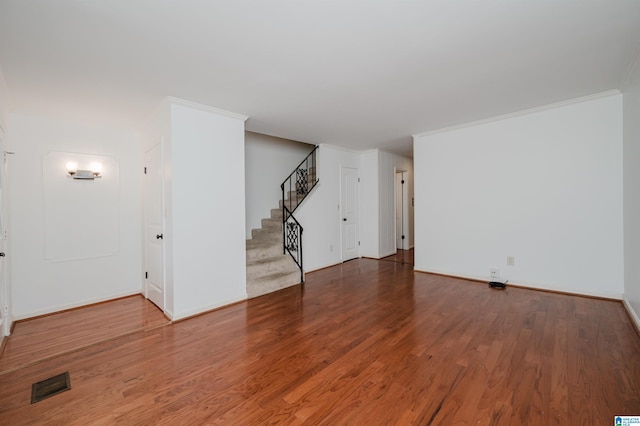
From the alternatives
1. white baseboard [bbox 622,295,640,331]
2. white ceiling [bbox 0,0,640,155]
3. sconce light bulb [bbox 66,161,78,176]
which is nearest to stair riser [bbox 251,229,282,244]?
white ceiling [bbox 0,0,640,155]

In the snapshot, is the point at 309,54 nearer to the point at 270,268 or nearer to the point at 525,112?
the point at 270,268

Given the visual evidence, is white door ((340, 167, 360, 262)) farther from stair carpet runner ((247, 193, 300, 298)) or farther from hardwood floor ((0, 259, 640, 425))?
hardwood floor ((0, 259, 640, 425))

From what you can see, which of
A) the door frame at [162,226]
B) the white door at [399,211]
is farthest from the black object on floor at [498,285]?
the door frame at [162,226]

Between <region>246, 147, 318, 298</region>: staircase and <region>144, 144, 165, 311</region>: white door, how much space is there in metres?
1.21

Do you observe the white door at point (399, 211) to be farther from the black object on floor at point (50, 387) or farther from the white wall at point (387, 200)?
the black object on floor at point (50, 387)

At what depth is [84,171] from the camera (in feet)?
12.5

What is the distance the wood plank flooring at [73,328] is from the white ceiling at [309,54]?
260 cm

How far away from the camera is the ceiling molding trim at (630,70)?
2.52 metres

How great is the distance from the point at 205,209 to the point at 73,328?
196cm

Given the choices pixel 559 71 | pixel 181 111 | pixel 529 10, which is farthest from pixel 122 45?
pixel 559 71

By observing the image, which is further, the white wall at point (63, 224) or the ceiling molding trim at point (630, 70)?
the white wall at point (63, 224)

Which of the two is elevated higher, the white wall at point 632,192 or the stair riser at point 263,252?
the white wall at point 632,192

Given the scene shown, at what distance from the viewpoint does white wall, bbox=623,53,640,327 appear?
2.80 metres

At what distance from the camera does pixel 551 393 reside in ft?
6.15
